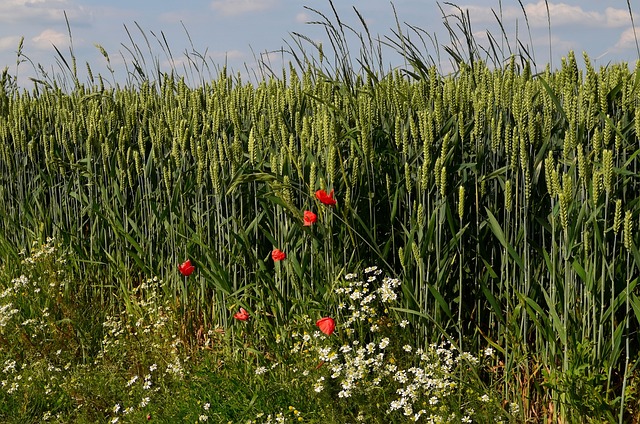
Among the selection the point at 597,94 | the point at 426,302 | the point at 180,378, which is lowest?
the point at 180,378

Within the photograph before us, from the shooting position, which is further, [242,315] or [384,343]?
[242,315]

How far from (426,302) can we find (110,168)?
6.96ft

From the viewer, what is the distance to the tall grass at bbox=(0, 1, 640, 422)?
2566 mm

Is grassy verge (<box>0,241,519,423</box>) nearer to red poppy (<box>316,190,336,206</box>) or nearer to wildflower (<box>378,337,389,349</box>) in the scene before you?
wildflower (<box>378,337,389,349</box>)

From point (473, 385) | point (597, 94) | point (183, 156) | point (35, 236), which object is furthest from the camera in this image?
point (35, 236)

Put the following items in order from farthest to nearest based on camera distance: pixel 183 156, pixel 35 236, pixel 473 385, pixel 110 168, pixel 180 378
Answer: pixel 35 236
pixel 110 168
pixel 183 156
pixel 180 378
pixel 473 385

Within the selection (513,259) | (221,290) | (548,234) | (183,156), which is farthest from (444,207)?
(183,156)

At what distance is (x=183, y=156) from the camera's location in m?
3.70

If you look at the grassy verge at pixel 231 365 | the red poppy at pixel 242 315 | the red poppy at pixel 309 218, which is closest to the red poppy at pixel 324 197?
the red poppy at pixel 309 218

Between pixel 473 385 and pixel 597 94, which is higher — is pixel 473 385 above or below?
below

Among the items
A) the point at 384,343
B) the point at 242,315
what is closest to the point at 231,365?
the point at 242,315

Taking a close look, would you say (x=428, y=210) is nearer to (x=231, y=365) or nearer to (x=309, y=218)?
(x=309, y=218)

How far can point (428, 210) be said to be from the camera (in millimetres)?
2732

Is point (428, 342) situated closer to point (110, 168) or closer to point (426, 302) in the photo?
point (426, 302)
